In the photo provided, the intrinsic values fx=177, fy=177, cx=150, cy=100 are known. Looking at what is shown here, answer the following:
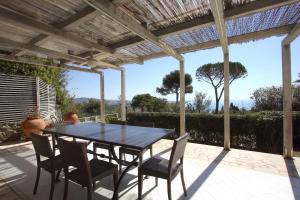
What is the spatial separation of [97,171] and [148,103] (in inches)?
472

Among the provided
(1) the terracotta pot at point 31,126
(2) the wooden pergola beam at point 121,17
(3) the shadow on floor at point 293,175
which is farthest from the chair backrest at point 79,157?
(1) the terracotta pot at point 31,126

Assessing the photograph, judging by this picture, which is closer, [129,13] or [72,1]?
[72,1]

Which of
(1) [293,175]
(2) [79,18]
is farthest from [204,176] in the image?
(2) [79,18]

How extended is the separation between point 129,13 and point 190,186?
266cm

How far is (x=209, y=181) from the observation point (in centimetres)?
265

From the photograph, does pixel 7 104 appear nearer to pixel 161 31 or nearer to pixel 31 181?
pixel 31 181

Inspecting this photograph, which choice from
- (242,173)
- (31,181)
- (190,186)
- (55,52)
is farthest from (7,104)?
(242,173)

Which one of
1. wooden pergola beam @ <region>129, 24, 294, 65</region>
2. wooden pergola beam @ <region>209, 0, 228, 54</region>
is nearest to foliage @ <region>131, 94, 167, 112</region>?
wooden pergola beam @ <region>129, 24, 294, 65</region>

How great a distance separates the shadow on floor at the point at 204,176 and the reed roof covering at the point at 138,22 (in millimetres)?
2354

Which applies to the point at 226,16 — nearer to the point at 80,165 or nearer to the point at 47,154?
the point at 80,165

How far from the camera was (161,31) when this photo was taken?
Answer: 324cm

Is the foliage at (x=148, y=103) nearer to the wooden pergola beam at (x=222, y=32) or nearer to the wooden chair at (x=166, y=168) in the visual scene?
the wooden pergola beam at (x=222, y=32)

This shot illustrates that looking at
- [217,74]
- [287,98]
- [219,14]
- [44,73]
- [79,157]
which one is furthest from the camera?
[217,74]

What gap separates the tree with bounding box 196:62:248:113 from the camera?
1191 cm
